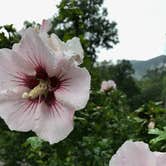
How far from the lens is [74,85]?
1046 mm

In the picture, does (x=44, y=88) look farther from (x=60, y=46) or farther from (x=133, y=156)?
(x=133, y=156)

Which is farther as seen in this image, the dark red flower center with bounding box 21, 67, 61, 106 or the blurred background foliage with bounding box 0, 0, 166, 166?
the blurred background foliage with bounding box 0, 0, 166, 166

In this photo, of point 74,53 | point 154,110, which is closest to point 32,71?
point 74,53

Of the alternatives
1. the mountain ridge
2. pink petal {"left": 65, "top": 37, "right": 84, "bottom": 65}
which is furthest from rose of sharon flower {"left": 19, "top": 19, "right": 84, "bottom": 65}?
the mountain ridge

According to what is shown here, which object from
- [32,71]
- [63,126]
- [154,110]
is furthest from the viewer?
[154,110]

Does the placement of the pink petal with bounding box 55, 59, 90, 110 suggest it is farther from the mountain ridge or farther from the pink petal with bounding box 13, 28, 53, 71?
the mountain ridge

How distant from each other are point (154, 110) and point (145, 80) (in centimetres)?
2911

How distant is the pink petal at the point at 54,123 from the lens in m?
1.03

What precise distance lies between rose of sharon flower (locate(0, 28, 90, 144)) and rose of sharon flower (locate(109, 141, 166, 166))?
0.70 feet

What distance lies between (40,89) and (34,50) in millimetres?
99

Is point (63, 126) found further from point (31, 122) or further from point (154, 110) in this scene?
point (154, 110)

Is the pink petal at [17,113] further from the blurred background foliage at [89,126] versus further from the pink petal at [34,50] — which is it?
the blurred background foliage at [89,126]

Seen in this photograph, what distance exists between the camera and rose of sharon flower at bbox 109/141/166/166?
2.63ft

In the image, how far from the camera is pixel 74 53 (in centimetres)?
106
